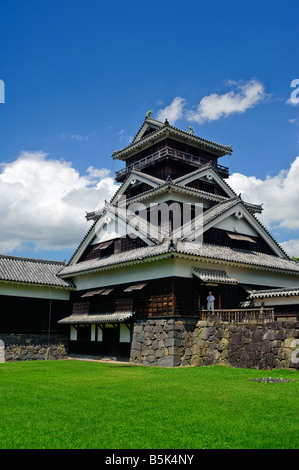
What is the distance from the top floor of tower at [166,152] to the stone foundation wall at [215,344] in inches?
509

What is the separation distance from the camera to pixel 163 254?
20500 millimetres

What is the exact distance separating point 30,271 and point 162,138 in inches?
534

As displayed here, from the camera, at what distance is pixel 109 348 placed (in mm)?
25281

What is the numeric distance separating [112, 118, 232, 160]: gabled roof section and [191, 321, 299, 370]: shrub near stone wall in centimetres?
1521

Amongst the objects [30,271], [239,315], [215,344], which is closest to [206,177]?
[239,315]

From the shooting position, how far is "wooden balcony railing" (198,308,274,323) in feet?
58.6

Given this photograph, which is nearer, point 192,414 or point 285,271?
point 192,414

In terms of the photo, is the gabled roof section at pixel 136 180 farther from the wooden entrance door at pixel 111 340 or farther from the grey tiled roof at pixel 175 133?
the wooden entrance door at pixel 111 340

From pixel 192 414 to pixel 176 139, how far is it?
25.3m

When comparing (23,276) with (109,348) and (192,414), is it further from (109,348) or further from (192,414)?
(192,414)

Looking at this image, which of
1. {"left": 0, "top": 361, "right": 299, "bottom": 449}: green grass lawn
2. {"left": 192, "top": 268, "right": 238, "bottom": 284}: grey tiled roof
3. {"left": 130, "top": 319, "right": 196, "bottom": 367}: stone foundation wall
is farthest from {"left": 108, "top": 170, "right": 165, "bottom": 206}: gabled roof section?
{"left": 0, "top": 361, "right": 299, "bottom": 449}: green grass lawn

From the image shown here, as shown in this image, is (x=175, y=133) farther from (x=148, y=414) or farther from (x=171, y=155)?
(x=148, y=414)

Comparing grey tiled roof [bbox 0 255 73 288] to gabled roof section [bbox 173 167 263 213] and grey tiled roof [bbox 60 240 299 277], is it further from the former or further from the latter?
gabled roof section [bbox 173 167 263 213]
